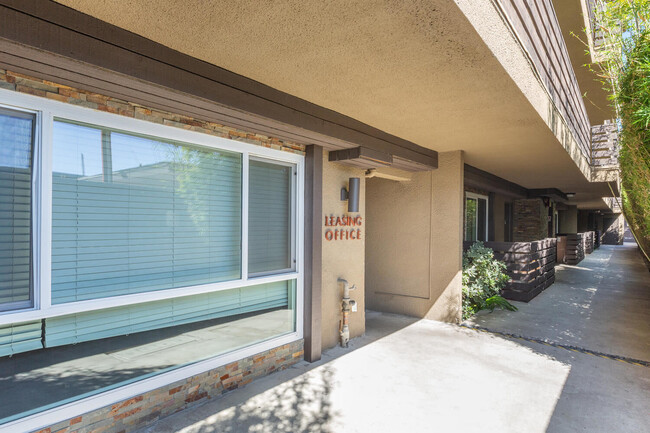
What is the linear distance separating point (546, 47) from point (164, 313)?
209 inches

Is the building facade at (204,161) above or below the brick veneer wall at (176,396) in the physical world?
above

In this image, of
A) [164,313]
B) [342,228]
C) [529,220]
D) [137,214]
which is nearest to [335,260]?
[342,228]

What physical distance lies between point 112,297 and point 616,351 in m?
6.00

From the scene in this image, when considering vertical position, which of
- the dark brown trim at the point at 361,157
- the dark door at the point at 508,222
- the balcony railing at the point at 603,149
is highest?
the balcony railing at the point at 603,149

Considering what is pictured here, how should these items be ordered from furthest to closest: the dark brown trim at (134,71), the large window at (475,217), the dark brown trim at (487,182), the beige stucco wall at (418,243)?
the large window at (475,217)
the dark brown trim at (487,182)
the beige stucco wall at (418,243)
the dark brown trim at (134,71)

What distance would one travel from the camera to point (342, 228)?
197 inches

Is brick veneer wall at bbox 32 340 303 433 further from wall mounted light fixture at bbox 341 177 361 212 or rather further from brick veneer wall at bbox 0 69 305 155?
brick veneer wall at bbox 0 69 305 155

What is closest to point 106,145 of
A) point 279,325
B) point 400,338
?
point 279,325

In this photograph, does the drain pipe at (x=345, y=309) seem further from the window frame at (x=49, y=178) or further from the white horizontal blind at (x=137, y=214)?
the window frame at (x=49, y=178)

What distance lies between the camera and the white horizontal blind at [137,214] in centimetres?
270

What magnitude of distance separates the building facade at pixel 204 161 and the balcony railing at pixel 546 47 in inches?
2.2

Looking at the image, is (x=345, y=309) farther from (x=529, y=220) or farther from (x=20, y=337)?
(x=529, y=220)

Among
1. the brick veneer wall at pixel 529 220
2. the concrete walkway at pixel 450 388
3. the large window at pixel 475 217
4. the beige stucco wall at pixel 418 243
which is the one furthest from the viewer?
the brick veneer wall at pixel 529 220

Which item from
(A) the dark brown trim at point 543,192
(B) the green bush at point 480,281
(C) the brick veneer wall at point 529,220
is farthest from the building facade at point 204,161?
(A) the dark brown trim at point 543,192
